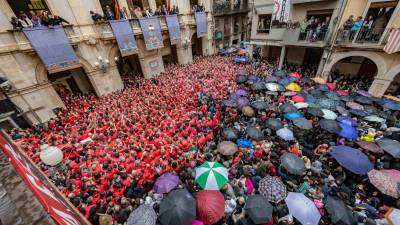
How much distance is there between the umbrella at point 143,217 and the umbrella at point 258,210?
311 cm

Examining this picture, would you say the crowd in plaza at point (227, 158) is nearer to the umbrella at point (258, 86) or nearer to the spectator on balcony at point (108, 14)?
the umbrella at point (258, 86)

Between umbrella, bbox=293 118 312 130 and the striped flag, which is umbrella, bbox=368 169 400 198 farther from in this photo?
the striped flag

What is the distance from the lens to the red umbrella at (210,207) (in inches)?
210

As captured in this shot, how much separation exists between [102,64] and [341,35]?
62.9 ft

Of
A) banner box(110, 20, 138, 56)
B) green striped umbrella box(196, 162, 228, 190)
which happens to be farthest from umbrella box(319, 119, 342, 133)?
banner box(110, 20, 138, 56)

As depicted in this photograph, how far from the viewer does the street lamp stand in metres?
13.8

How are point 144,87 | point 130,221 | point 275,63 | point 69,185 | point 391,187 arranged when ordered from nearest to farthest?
point 130,221 → point 391,187 → point 69,185 → point 144,87 → point 275,63

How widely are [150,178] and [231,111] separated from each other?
21.5ft

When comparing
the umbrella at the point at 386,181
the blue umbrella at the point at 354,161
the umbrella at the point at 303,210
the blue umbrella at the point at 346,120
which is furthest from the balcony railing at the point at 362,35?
the umbrella at the point at 303,210

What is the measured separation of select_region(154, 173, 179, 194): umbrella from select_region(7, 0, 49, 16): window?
45.4ft

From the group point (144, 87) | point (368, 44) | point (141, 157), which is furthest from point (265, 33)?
point (141, 157)

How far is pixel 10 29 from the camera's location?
9797mm

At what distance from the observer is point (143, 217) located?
5383 mm

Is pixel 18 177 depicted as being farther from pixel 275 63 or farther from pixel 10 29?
pixel 275 63
